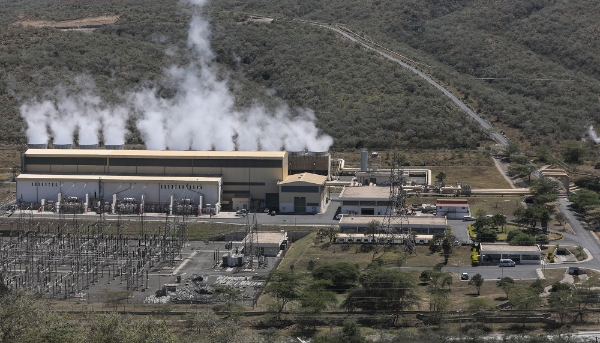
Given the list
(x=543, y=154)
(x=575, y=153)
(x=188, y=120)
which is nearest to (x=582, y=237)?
(x=543, y=154)

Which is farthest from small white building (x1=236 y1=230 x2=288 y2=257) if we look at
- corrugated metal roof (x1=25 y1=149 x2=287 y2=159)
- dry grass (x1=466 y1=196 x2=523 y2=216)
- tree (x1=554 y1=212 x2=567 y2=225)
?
tree (x1=554 y1=212 x2=567 y2=225)

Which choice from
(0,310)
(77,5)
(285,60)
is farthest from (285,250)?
(77,5)

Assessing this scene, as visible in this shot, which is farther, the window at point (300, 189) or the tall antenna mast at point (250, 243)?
the window at point (300, 189)

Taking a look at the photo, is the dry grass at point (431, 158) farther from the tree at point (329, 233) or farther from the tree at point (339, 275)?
the tree at point (339, 275)

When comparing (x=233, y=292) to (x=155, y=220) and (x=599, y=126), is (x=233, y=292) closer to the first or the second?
(x=155, y=220)

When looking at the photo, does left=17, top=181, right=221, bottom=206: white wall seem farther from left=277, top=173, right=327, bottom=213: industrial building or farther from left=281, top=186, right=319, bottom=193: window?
left=281, top=186, right=319, bottom=193: window

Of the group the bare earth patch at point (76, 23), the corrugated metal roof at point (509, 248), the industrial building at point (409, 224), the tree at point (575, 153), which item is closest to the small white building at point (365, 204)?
the industrial building at point (409, 224)
